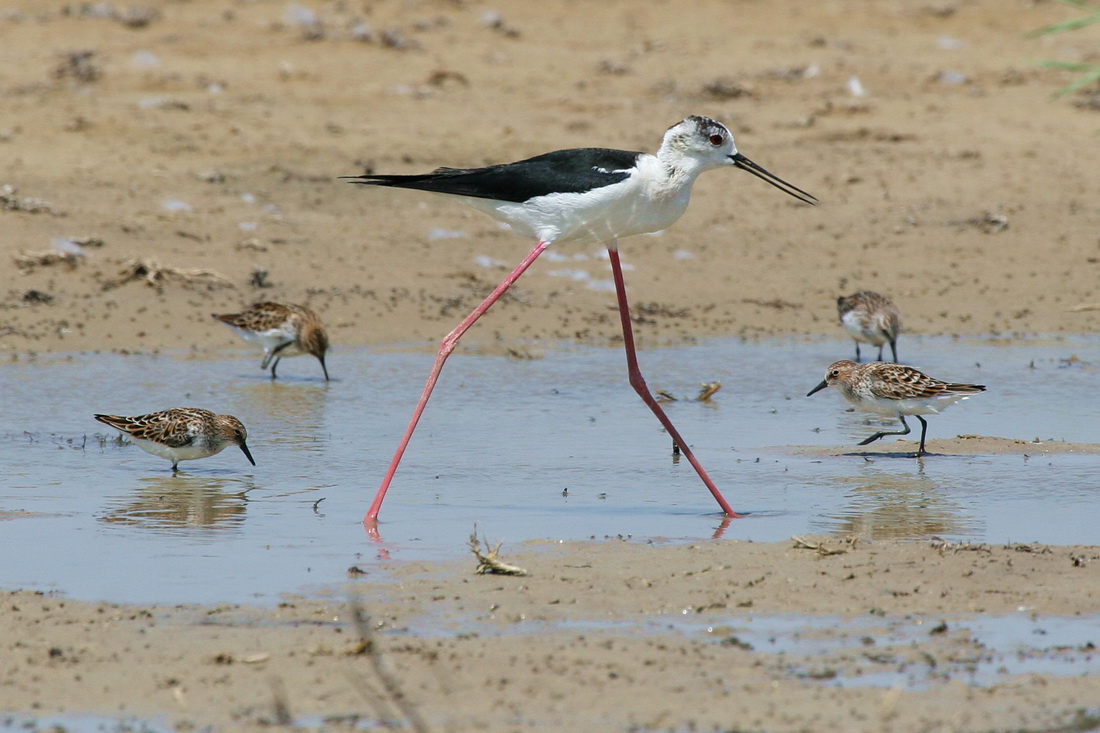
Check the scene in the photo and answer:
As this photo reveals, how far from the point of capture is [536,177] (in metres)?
7.04

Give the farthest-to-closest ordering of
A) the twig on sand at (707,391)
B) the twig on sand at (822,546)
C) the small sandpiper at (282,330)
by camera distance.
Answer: the small sandpiper at (282,330) → the twig on sand at (707,391) → the twig on sand at (822,546)

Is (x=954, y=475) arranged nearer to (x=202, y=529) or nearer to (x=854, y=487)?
(x=854, y=487)

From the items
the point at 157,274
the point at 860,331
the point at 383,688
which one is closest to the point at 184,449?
the point at 383,688

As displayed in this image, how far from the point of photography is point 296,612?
209 inches

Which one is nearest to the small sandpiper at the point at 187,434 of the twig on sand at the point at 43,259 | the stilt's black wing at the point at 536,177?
the stilt's black wing at the point at 536,177

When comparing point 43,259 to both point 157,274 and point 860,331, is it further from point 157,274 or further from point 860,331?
point 860,331

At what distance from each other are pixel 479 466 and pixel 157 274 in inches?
190

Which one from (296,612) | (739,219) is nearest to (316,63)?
(739,219)

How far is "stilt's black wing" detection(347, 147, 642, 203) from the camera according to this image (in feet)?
22.7

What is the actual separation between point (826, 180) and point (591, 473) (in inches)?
296

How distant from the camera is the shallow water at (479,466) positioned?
634cm

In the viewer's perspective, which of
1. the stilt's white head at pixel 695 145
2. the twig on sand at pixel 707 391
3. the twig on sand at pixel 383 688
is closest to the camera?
the twig on sand at pixel 383 688

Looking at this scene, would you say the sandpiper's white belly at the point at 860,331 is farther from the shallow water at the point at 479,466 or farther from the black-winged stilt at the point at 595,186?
the black-winged stilt at the point at 595,186

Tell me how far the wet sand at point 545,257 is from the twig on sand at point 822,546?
0.03 meters
